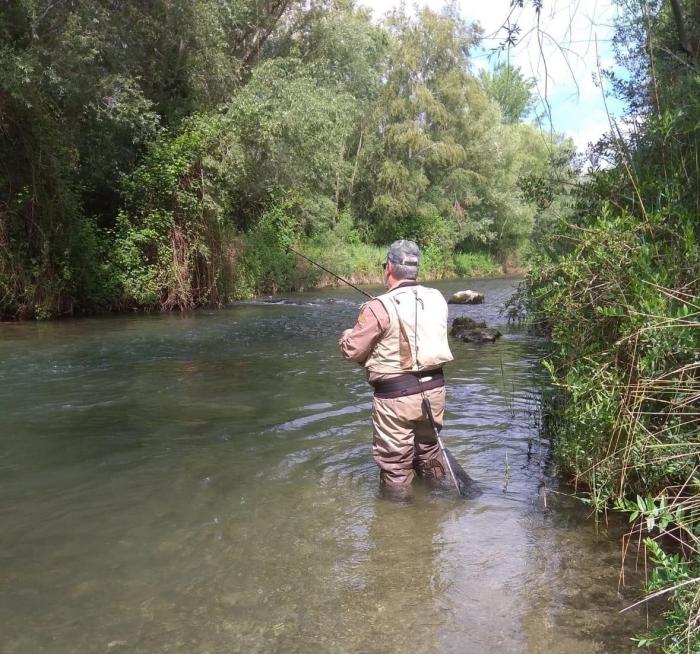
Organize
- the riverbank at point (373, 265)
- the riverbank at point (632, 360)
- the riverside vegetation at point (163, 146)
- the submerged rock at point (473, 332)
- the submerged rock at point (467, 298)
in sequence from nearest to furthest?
1. the riverbank at point (632, 360)
2. the submerged rock at point (473, 332)
3. the riverside vegetation at point (163, 146)
4. the submerged rock at point (467, 298)
5. the riverbank at point (373, 265)

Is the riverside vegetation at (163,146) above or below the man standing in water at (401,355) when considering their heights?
above

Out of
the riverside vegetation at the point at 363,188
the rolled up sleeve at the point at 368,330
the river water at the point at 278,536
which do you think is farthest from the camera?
the rolled up sleeve at the point at 368,330

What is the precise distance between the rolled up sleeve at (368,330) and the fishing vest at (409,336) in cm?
5

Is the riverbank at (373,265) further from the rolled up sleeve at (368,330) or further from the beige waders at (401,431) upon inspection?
the rolled up sleeve at (368,330)

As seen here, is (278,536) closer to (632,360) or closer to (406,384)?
(406,384)

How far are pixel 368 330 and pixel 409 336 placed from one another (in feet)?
1.09

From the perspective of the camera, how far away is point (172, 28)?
19.2 metres

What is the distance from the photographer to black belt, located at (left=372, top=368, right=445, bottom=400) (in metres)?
5.10

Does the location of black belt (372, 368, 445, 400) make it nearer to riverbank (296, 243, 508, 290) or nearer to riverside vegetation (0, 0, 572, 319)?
riverside vegetation (0, 0, 572, 319)

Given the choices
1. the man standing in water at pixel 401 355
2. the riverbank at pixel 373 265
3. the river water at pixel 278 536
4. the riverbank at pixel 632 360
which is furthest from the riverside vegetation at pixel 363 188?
the man standing in water at pixel 401 355

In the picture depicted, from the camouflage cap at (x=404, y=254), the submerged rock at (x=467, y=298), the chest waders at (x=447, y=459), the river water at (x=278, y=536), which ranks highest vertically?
the camouflage cap at (x=404, y=254)

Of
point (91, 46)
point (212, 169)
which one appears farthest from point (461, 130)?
point (91, 46)

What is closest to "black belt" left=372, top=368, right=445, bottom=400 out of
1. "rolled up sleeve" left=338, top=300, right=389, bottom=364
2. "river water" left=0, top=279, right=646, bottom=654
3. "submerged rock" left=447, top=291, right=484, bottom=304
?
"rolled up sleeve" left=338, top=300, right=389, bottom=364

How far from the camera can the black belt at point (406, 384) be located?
510cm
